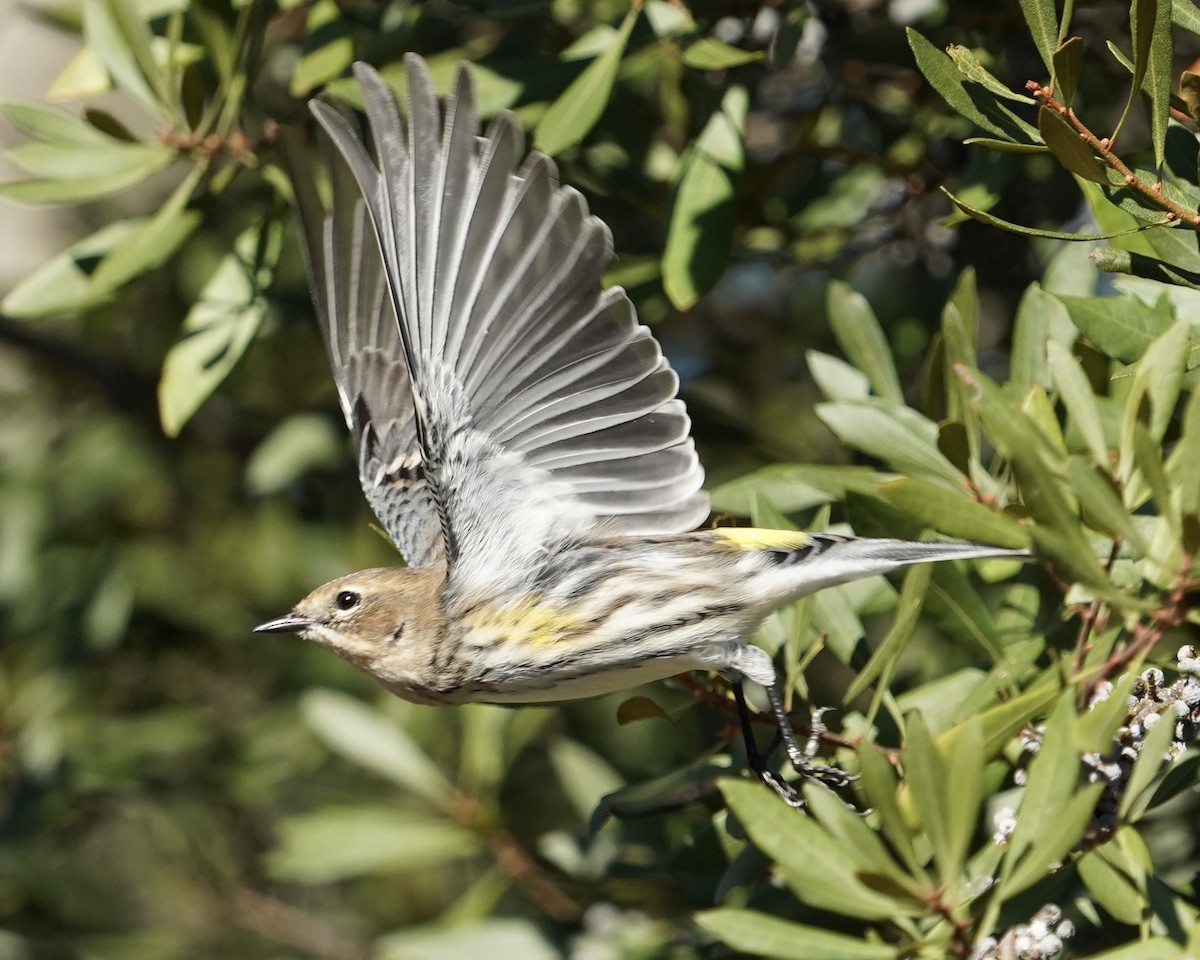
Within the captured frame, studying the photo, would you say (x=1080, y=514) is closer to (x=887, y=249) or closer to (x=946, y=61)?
(x=946, y=61)

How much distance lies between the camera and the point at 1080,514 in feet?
6.56

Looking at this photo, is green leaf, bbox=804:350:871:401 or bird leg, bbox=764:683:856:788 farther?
green leaf, bbox=804:350:871:401

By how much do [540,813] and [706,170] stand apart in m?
2.23

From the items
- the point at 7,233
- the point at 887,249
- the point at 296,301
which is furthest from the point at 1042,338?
the point at 7,233

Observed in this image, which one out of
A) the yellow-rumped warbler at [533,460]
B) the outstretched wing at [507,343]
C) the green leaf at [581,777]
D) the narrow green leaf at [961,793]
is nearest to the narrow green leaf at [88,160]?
the yellow-rumped warbler at [533,460]

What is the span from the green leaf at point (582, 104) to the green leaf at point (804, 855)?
3.71ft

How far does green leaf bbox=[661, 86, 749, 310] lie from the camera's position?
2.58m

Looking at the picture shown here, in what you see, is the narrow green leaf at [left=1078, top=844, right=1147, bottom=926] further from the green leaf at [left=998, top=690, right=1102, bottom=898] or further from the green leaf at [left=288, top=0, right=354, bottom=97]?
the green leaf at [left=288, top=0, right=354, bottom=97]

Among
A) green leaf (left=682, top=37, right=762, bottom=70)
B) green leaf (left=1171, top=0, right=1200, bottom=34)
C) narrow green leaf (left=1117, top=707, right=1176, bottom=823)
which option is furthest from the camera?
green leaf (left=682, top=37, right=762, bottom=70)

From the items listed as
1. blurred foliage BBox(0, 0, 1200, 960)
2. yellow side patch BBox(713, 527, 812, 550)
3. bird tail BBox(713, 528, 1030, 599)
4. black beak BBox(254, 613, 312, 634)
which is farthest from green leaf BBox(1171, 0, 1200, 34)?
black beak BBox(254, 613, 312, 634)

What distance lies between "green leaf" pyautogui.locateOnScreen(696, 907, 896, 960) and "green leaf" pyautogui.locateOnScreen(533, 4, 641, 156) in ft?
4.05

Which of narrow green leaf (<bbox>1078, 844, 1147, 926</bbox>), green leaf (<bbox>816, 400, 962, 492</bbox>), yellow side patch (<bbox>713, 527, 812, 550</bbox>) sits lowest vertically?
narrow green leaf (<bbox>1078, 844, 1147, 926</bbox>)

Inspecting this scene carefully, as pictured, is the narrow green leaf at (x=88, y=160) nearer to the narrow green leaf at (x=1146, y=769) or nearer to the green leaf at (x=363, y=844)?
the green leaf at (x=363, y=844)

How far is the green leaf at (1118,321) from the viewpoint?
76.8 inches
